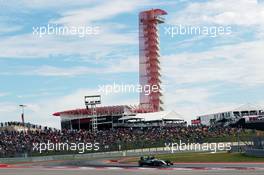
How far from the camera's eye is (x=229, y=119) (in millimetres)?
111938

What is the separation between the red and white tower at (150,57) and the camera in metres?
132

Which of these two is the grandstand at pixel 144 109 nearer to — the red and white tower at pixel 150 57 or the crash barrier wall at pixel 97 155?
the red and white tower at pixel 150 57

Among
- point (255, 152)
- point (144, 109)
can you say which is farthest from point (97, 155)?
point (144, 109)

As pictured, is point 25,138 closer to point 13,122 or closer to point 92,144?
point 92,144

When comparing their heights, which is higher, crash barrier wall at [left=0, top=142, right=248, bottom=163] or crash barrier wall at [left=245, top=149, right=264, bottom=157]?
crash barrier wall at [left=245, top=149, right=264, bottom=157]

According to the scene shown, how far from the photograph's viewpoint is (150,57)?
13212cm

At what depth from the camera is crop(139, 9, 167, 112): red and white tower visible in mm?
131500

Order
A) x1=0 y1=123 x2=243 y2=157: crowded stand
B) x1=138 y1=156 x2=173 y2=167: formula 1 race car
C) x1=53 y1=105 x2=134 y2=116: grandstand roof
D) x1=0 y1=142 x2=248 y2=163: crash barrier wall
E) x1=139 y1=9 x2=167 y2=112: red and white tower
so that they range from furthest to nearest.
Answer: x1=139 y1=9 x2=167 y2=112: red and white tower
x1=53 y1=105 x2=134 y2=116: grandstand roof
x1=0 y1=123 x2=243 y2=157: crowded stand
x1=0 y1=142 x2=248 y2=163: crash barrier wall
x1=138 y1=156 x2=173 y2=167: formula 1 race car

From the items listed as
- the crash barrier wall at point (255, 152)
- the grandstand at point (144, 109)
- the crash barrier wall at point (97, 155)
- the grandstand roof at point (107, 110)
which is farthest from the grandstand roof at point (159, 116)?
the crash barrier wall at point (255, 152)

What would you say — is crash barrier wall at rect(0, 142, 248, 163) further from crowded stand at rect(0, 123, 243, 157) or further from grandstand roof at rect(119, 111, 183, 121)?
grandstand roof at rect(119, 111, 183, 121)

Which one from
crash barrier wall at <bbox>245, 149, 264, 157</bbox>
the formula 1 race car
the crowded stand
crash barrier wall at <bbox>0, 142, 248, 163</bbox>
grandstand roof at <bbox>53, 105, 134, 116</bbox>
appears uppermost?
grandstand roof at <bbox>53, 105, 134, 116</bbox>

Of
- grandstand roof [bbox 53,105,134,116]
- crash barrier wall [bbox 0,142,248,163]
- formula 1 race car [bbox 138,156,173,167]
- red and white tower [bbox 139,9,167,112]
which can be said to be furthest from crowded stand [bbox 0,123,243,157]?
red and white tower [bbox 139,9,167,112]

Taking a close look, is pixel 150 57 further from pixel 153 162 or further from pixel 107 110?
pixel 153 162

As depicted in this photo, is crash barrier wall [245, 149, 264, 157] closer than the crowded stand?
Yes
